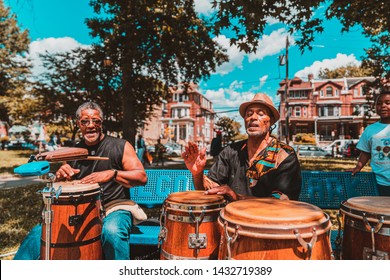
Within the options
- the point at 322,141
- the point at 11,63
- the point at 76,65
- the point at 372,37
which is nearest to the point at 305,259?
the point at 372,37

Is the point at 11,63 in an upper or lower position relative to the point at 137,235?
upper

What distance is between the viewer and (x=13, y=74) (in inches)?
1384

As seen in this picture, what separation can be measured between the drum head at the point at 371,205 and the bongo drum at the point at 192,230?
945mm

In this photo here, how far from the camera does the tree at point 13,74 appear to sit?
1248 inches

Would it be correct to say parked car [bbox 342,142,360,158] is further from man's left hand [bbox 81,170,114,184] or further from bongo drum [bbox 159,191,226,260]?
man's left hand [bbox 81,170,114,184]

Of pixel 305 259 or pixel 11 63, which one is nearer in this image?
pixel 305 259

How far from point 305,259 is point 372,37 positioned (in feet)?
48.0

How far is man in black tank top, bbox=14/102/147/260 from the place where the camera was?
2613 mm

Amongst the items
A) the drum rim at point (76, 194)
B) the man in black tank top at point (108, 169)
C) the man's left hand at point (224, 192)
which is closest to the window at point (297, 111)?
the man in black tank top at point (108, 169)

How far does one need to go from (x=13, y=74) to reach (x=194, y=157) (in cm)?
4062

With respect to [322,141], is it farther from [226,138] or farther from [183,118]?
[183,118]

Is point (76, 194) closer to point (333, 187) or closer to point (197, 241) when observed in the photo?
point (197, 241)

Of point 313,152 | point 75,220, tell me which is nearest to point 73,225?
point 75,220

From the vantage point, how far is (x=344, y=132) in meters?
49.0
